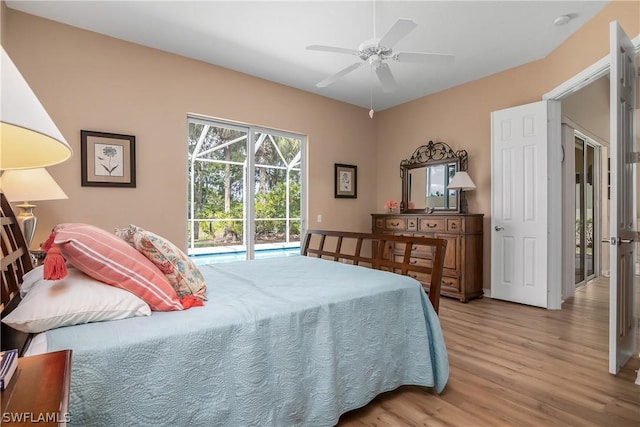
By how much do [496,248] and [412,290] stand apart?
2706mm

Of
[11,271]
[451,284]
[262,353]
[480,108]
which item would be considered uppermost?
[480,108]

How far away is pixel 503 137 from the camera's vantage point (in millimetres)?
4008

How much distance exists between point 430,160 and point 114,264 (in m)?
4.44

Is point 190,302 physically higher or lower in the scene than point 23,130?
lower

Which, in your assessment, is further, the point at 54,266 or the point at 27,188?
the point at 27,188

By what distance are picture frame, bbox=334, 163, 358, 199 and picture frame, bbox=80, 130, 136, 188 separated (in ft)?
9.12

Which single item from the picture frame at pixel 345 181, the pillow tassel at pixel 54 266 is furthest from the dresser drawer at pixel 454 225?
the pillow tassel at pixel 54 266

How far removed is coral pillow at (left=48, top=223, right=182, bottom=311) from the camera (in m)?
1.23

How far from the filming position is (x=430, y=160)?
191 inches

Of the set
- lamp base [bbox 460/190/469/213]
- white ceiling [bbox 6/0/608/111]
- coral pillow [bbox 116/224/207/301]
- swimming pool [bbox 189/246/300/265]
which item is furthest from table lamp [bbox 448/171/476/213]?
coral pillow [bbox 116/224/207/301]

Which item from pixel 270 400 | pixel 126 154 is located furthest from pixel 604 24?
pixel 126 154

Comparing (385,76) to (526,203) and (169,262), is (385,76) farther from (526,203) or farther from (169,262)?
(526,203)

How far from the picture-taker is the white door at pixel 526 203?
3.65 metres

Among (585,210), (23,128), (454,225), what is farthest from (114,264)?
(585,210)
